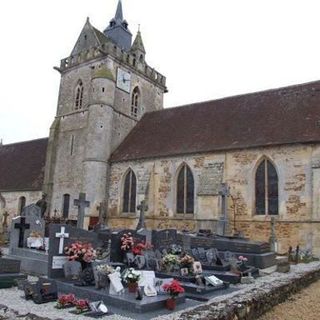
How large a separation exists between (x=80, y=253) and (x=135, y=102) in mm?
20856

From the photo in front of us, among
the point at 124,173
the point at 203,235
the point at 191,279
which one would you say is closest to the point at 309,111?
the point at 203,235

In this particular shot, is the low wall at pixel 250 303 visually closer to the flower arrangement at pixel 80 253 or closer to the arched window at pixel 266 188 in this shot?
the flower arrangement at pixel 80 253

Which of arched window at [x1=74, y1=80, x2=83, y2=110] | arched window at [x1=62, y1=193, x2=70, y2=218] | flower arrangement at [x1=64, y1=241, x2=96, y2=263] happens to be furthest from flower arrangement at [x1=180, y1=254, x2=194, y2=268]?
arched window at [x1=74, y1=80, x2=83, y2=110]

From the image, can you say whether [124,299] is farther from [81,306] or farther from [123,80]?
[123,80]

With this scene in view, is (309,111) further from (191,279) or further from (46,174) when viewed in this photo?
(46,174)

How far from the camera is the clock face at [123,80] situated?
87.5 ft

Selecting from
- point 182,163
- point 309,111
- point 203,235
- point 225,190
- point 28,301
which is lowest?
point 28,301

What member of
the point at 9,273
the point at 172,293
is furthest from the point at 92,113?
the point at 172,293

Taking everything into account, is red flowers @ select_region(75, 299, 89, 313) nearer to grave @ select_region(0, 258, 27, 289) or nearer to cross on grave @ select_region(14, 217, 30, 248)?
grave @ select_region(0, 258, 27, 289)

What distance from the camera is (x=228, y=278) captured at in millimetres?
9578

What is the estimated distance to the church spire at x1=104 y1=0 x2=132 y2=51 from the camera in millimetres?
30375

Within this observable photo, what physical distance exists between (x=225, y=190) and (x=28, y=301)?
37.5ft

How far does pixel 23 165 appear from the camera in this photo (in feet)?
99.3

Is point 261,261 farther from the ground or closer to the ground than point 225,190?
closer to the ground
